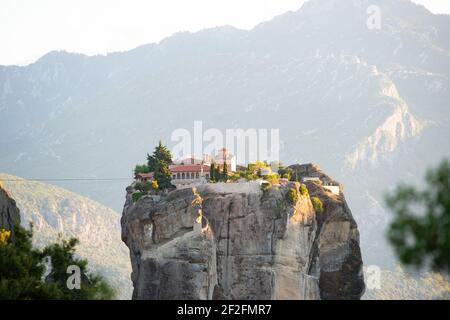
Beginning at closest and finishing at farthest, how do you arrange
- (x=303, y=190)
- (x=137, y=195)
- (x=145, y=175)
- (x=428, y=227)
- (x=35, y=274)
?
(x=428, y=227) → (x=35, y=274) → (x=303, y=190) → (x=137, y=195) → (x=145, y=175)

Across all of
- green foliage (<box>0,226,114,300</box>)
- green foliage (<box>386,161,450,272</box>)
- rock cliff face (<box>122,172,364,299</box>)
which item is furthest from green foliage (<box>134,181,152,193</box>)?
green foliage (<box>386,161,450,272</box>)

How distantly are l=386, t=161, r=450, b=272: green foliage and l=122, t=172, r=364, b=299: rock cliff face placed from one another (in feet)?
219

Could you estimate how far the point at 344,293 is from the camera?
10600cm

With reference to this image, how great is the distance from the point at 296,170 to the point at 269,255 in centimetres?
1923

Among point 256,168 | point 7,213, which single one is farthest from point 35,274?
point 256,168

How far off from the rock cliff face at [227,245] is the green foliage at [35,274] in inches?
733

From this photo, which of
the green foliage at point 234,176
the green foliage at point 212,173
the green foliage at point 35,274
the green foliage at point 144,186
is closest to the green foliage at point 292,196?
the green foliage at point 234,176

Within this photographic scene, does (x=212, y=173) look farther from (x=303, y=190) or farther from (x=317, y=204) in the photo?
(x=317, y=204)

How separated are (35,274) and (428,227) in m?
45.4

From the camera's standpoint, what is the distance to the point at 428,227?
1174 inches

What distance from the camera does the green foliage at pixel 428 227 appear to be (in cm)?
2966

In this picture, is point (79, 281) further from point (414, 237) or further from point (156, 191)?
point (414, 237)
